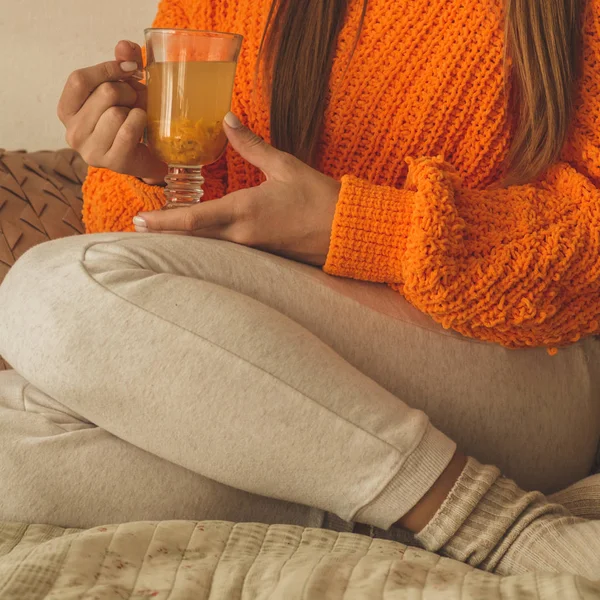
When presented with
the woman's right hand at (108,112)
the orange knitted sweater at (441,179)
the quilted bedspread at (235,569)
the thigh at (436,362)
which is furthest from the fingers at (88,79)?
the quilted bedspread at (235,569)

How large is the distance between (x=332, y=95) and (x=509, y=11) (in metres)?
0.24

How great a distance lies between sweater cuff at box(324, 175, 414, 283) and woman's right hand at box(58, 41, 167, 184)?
10.3 inches

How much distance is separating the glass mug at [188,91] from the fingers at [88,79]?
6 cm

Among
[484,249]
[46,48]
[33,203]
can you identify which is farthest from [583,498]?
[46,48]

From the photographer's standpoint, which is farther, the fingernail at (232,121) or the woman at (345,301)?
the fingernail at (232,121)

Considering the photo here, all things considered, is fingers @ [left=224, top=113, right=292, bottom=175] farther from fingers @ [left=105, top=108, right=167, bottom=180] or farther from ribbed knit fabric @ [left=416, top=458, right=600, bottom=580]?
ribbed knit fabric @ [left=416, top=458, right=600, bottom=580]

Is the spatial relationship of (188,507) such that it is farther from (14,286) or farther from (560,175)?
(560,175)

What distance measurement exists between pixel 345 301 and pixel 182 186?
Result: 249 millimetres

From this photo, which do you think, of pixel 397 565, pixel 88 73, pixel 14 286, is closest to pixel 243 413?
pixel 397 565

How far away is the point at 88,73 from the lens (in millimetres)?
978

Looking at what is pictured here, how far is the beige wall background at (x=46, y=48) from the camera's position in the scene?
1665mm

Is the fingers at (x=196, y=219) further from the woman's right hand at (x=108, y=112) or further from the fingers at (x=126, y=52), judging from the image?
the fingers at (x=126, y=52)

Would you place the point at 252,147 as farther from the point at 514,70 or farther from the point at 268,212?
the point at 514,70

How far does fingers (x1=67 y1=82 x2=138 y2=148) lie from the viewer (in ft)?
3.18
